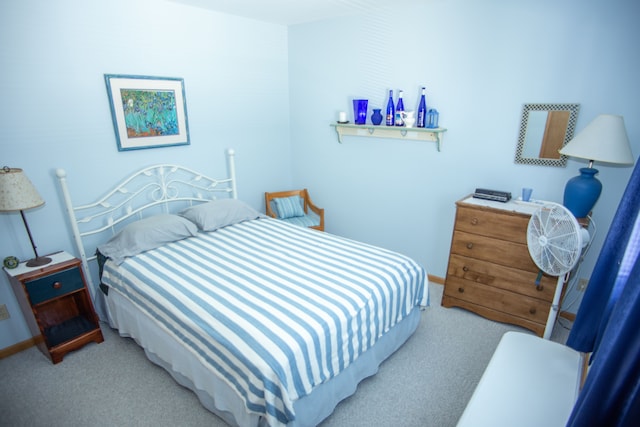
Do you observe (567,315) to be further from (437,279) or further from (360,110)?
(360,110)

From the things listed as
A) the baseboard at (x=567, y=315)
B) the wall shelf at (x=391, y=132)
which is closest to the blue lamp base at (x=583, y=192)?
the baseboard at (x=567, y=315)

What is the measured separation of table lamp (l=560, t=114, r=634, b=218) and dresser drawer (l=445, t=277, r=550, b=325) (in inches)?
31.0

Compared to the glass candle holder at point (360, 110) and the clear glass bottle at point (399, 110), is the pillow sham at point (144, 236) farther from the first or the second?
the clear glass bottle at point (399, 110)

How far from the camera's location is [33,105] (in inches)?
92.8

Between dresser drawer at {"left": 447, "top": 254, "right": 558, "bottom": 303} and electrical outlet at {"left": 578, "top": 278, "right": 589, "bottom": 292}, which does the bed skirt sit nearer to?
dresser drawer at {"left": 447, "top": 254, "right": 558, "bottom": 303}

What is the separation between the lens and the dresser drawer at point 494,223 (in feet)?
8.24

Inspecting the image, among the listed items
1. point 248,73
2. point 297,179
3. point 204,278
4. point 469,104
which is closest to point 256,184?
point 297,179

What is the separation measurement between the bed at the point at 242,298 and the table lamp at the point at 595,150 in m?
1.23

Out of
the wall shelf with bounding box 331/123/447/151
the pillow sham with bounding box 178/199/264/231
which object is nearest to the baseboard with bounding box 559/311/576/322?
the wall shelf with bounding box 331/123/447/151

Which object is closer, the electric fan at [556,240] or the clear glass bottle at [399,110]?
the electric fan at [556,240]

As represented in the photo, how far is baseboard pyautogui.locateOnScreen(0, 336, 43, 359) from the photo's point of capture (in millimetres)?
2472

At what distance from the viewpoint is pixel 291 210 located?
154 inches

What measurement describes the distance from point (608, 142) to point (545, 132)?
1.87 feet

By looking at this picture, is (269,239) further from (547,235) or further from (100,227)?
(547,235)
